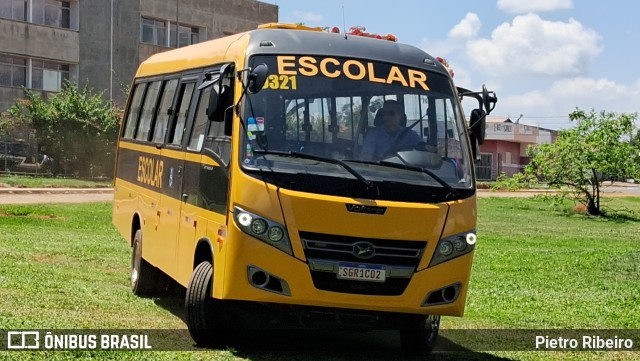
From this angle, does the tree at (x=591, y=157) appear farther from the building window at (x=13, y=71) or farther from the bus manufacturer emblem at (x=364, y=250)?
the bus manufacturer emblem at (x=364, y=250)

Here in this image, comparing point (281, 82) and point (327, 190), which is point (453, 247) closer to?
point (327, 190)

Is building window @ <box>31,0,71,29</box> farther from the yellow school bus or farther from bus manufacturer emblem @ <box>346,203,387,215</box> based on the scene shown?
bus manufacturer emblem @ <box>346,203,387,215</box>

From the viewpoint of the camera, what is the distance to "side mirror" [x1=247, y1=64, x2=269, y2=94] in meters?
9.47

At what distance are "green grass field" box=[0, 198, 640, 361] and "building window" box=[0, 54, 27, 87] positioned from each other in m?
26.4

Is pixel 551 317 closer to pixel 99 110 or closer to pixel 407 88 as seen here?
pixel 407 88

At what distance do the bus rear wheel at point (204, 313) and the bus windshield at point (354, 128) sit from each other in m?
1.21

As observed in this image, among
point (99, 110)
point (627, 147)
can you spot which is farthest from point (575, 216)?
point (99, 110)

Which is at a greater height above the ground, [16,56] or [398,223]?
[16,56]

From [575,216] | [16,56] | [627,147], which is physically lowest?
[575,216]

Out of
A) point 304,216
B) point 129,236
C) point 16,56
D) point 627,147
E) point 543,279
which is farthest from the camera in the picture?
point 16,56

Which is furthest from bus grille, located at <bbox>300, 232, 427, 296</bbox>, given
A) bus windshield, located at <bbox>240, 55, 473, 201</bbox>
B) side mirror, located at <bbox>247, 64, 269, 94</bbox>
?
side mirror, located at <bbox>247, 64, 269, 94</bbox>

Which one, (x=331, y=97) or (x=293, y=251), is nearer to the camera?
(x=293, y=251)

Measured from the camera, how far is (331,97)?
9859mm

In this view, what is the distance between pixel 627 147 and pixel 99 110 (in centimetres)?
2579
